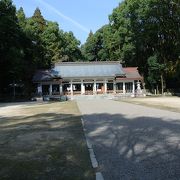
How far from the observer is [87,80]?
6494cm

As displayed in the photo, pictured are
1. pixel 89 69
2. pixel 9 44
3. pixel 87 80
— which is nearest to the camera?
pixel 9 44

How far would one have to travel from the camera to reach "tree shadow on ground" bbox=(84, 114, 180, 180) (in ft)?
23.8

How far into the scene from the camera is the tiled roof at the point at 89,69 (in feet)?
213

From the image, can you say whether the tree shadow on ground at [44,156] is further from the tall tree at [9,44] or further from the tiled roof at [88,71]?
the tiled roof at [88,71]

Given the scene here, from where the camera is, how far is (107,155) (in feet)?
30.1

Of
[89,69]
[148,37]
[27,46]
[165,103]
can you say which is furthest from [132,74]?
[165,103]

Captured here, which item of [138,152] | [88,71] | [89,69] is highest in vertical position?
[89,69]

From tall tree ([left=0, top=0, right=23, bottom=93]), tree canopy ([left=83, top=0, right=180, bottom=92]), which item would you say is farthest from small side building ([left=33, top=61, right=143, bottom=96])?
tall tree ([left=0, top=0, right=23, bottom=93])

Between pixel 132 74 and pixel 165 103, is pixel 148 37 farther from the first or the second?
pixel 165 103

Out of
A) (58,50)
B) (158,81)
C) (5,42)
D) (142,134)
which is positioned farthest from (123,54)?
(142,134)

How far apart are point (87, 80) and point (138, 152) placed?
5574 cm

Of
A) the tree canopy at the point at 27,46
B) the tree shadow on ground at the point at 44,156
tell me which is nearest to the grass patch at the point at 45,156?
the tree shadow on ground at the point at 44,156

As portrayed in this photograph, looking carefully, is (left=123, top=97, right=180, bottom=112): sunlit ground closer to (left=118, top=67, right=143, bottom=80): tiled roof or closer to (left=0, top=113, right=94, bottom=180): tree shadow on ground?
(left=0, top=113, right=94, bottom=180): tree shadow on ground

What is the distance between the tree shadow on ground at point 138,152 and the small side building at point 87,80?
49674mm
